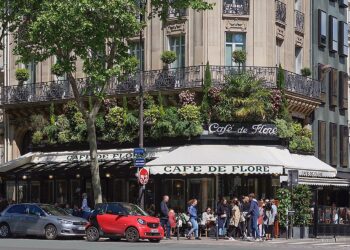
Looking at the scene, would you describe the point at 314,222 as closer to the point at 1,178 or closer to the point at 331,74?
the point at 331,74

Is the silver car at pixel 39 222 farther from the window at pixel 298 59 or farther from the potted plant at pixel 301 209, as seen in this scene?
the window at pixel 298 59

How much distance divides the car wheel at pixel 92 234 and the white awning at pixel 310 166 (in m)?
10.4

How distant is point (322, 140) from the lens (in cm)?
4838

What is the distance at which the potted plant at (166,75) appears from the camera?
42.9 m

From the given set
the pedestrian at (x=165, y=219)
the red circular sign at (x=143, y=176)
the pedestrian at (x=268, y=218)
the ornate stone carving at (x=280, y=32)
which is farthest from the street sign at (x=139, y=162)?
the ornate stone carving at (x=280, y=32)

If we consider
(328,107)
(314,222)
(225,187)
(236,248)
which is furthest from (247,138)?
(236,248)

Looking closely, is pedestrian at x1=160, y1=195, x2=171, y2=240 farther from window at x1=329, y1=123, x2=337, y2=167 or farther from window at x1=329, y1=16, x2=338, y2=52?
window at x1=329, y1=16, x2=338, y2=52

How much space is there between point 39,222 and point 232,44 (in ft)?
44.1

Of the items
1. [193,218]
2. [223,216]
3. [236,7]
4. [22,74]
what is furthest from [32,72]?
[223,216]

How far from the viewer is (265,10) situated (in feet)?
142

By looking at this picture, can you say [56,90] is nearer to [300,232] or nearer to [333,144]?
[333,144]

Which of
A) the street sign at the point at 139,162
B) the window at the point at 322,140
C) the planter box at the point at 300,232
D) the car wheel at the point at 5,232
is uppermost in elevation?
the window at the point at 322,140

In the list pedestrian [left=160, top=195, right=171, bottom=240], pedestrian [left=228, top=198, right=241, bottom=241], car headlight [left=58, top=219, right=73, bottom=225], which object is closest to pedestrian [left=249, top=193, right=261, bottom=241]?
pedestrian [left=228, top=198, right=241, bottom=241]

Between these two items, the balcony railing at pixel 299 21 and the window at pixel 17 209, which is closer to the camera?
the window at pixel 17 209
